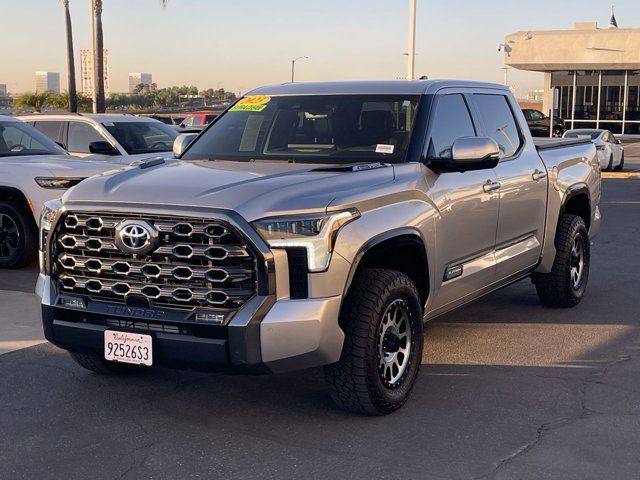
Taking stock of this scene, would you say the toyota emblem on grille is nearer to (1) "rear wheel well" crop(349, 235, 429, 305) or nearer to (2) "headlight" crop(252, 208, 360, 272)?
(2) "headlight" crop(252, 208, 360, 272)

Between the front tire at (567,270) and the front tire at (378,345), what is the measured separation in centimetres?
289

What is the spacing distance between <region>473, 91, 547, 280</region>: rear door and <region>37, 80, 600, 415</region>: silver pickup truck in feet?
0.36

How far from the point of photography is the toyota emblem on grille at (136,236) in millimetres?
5039

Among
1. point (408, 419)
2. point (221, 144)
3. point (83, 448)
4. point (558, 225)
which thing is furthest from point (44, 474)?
point (558, 225)

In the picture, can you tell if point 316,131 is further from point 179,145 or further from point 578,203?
point 578,203

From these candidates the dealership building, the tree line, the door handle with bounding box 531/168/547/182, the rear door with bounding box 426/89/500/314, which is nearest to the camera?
the rear door with bounding box 426/89/500/314

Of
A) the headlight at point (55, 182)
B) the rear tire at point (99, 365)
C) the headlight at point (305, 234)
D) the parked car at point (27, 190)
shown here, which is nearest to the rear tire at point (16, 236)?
the parked car at point (27, 190)

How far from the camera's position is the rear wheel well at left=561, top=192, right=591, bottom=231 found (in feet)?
28.9

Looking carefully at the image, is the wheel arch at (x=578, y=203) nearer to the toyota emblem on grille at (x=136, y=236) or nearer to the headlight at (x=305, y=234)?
the headlight at (x=305, y=234)

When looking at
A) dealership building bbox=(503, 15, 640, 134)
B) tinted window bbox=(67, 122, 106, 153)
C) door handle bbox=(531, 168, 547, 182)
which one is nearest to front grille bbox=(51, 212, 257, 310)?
door handle bbox=(531, 168, 547, 182)

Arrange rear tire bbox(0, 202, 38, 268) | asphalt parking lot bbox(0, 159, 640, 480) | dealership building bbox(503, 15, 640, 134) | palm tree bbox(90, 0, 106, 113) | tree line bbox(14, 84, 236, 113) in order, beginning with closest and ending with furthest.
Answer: asphalt parking lot bbox(0, 159, 640, 480), rear tire bbox(0, 202, 38, 268), palm tree bbox(90, 0, 106, 113), dealership building bbox(503, 15, 640, 134), tree line bbox(14, 84, 236, 113)

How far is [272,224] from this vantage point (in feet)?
16.1

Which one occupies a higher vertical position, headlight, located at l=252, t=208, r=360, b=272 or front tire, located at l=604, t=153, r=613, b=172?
headlight, located at l=252, t=208, r=360, b=272

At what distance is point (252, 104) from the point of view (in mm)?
7043
